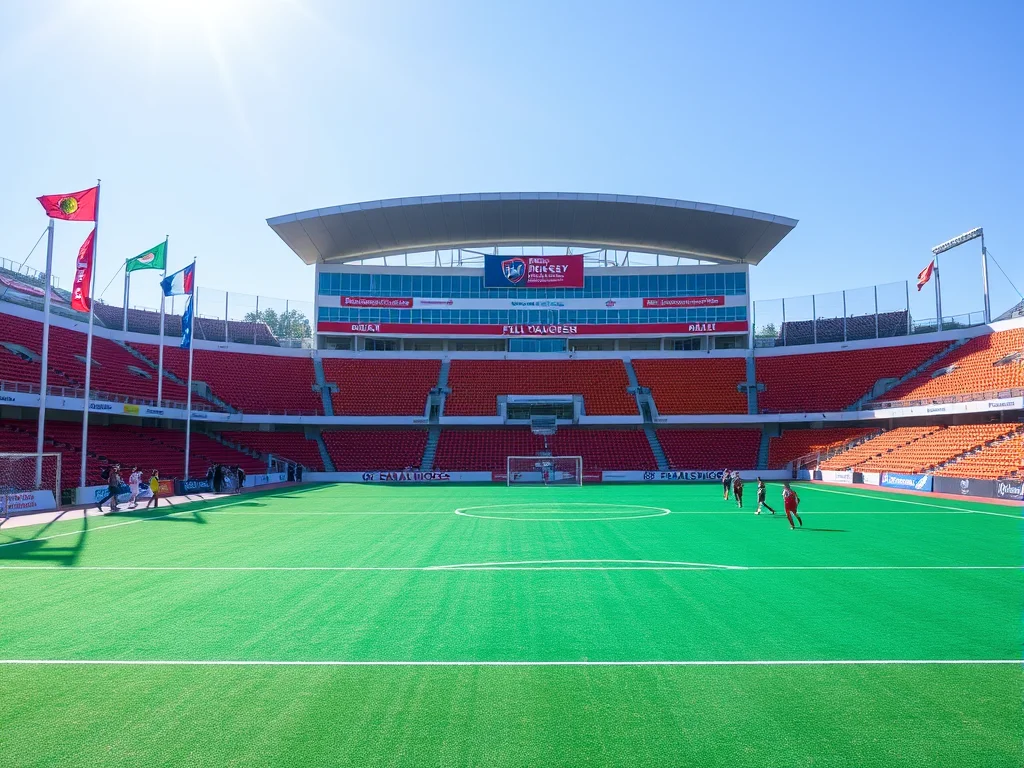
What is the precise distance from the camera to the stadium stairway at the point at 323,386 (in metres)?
54.6

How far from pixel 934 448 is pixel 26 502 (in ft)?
159

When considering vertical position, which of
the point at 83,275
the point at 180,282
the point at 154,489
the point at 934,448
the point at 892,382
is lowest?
the point at 154,489

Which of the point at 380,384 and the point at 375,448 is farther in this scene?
the point at 380,384

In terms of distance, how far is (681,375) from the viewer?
58094mm

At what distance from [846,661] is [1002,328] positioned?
50.1m

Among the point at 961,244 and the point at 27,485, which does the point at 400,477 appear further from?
the point at 961,244

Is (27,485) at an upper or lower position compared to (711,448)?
lower

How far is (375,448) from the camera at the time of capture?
172 feet

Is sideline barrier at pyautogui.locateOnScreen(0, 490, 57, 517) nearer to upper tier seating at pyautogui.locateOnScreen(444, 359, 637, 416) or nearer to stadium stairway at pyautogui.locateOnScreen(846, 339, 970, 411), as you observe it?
upper tier seating at pyautogui.locateOnScreen(444, 359, 637, 416)

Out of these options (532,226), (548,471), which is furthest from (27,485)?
(532,226)

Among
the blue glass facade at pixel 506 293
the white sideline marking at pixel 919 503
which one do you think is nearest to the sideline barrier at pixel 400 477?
the blue glass facade at pixel 506 293

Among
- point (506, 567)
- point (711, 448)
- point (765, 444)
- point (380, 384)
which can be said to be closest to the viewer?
point (506, 567)

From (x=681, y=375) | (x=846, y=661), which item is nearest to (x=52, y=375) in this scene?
(x=846, y=661)

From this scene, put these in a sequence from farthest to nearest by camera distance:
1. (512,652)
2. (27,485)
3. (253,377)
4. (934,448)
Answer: (253,377) < (934,448) < (27,485) < (512,652)
